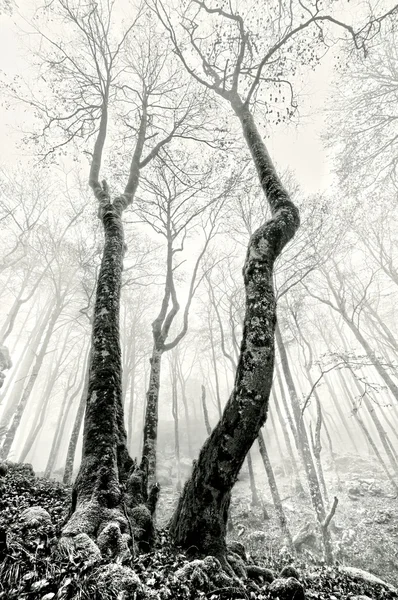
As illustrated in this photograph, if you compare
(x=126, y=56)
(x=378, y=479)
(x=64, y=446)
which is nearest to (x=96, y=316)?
(x=126, y=56)

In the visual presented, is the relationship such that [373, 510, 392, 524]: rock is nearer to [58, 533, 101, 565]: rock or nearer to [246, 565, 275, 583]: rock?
[246, 565, 275, 583]: rock

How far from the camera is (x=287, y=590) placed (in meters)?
1.89

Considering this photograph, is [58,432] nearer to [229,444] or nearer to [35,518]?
[35,518]

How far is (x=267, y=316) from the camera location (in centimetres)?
306

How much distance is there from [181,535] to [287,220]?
151 inches

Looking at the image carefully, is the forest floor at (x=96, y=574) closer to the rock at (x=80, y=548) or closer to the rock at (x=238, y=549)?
the rock at (x=80, y=548)

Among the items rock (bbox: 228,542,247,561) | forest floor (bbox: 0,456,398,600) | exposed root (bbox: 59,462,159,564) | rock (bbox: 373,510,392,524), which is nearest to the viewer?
forest floor (bbox: 0,456,398,600)

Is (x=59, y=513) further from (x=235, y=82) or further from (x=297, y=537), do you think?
(x=297, y=537)

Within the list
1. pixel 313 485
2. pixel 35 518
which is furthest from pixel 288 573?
pixel 313 485

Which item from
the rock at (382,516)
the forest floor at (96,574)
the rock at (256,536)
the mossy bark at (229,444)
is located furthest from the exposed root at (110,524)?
the rock at (382,516)

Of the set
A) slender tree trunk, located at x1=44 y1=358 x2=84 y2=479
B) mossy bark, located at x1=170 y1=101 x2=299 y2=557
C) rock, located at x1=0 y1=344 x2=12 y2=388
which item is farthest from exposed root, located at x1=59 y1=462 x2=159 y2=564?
slender tree trunk, located at x1=44 y1=358 x2=84 y2=479

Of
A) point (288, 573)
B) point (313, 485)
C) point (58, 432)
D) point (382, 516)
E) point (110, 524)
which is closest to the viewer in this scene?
point (110, 524)

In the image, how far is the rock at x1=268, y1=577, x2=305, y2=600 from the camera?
6.05 ft

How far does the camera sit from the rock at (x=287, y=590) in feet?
6.05
